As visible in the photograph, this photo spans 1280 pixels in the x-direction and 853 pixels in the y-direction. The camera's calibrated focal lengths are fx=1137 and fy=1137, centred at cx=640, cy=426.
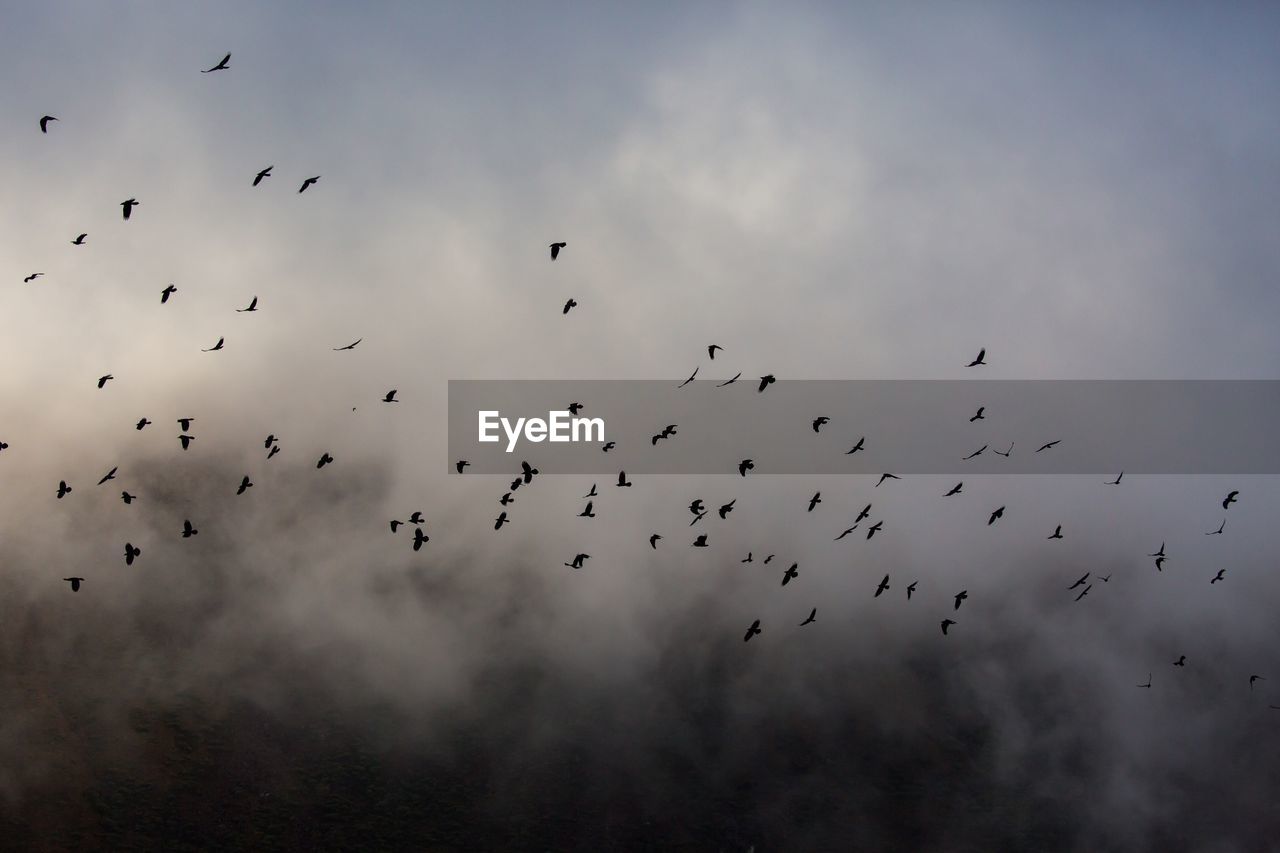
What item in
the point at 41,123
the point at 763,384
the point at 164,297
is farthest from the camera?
the point at 164,297

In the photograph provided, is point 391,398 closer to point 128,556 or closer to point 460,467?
point 460,467

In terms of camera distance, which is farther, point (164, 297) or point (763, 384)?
point (164, 297)

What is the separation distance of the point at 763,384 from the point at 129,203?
137 feet

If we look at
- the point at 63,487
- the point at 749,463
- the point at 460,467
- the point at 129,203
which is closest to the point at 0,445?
the point at 63,487

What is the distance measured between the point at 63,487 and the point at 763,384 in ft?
163

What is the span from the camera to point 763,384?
75.6 m

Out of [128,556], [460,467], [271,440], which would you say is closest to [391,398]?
[460,467]

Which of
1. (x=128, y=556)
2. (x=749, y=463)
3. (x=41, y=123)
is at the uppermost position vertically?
(x=41, y=123)

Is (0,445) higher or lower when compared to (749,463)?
higher

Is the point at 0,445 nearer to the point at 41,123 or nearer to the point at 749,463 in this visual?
the point at 41,123

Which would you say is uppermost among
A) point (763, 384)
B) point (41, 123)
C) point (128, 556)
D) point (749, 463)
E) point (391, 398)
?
point (41, 123)

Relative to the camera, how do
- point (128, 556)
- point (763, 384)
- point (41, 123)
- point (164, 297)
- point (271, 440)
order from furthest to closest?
point (271, 440)
point (164, 297)
point (763, 384)
point (128, 556)
point (41, 123)

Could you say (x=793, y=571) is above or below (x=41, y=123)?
below

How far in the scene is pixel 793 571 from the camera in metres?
83.6
